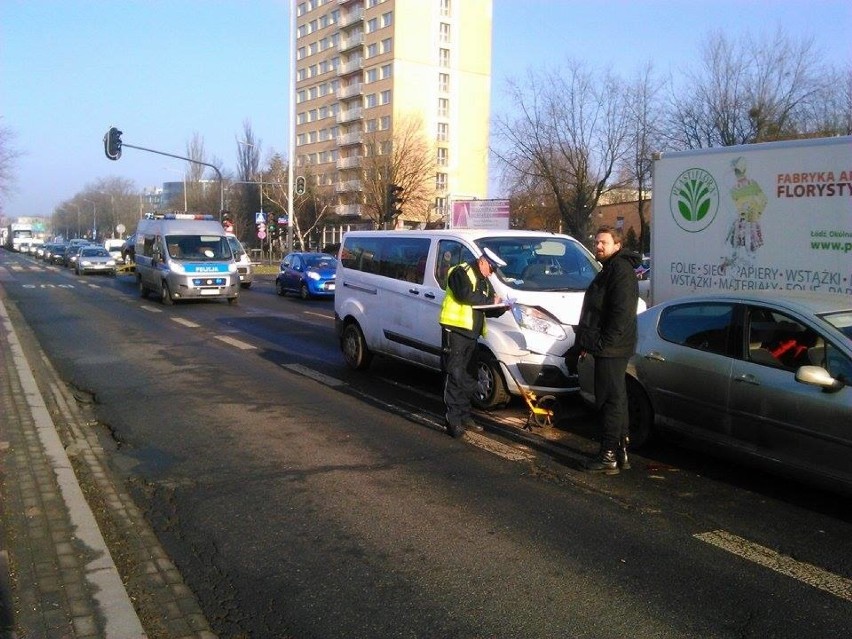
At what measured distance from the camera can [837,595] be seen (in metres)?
4.28

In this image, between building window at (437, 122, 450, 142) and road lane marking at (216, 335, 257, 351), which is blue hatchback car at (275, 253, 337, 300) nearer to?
road lane marking at (216, 335, 257, 351)

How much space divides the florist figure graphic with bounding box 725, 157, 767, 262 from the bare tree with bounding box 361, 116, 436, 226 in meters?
40.6

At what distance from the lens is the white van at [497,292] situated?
26.7ft

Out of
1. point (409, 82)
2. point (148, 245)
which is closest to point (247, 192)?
point (409, 82)

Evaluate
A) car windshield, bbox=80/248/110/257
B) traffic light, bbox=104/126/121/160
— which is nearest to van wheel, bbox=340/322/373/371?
traffic light, bbox=104/126/121/160

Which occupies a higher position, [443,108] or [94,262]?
[443,108]

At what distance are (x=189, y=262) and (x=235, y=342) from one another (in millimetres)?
9036

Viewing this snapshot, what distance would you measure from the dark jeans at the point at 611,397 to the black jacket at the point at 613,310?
9cm

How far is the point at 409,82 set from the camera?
82750mm

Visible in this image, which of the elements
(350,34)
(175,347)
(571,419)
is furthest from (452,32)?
(571,419)

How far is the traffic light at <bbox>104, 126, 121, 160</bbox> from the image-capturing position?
3191 centimetres

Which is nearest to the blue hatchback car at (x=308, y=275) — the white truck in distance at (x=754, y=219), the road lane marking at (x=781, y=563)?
the white truck in distance at (x=754, y=219)

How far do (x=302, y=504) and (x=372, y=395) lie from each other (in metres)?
3.96

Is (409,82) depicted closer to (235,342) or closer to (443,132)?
(443,132)
